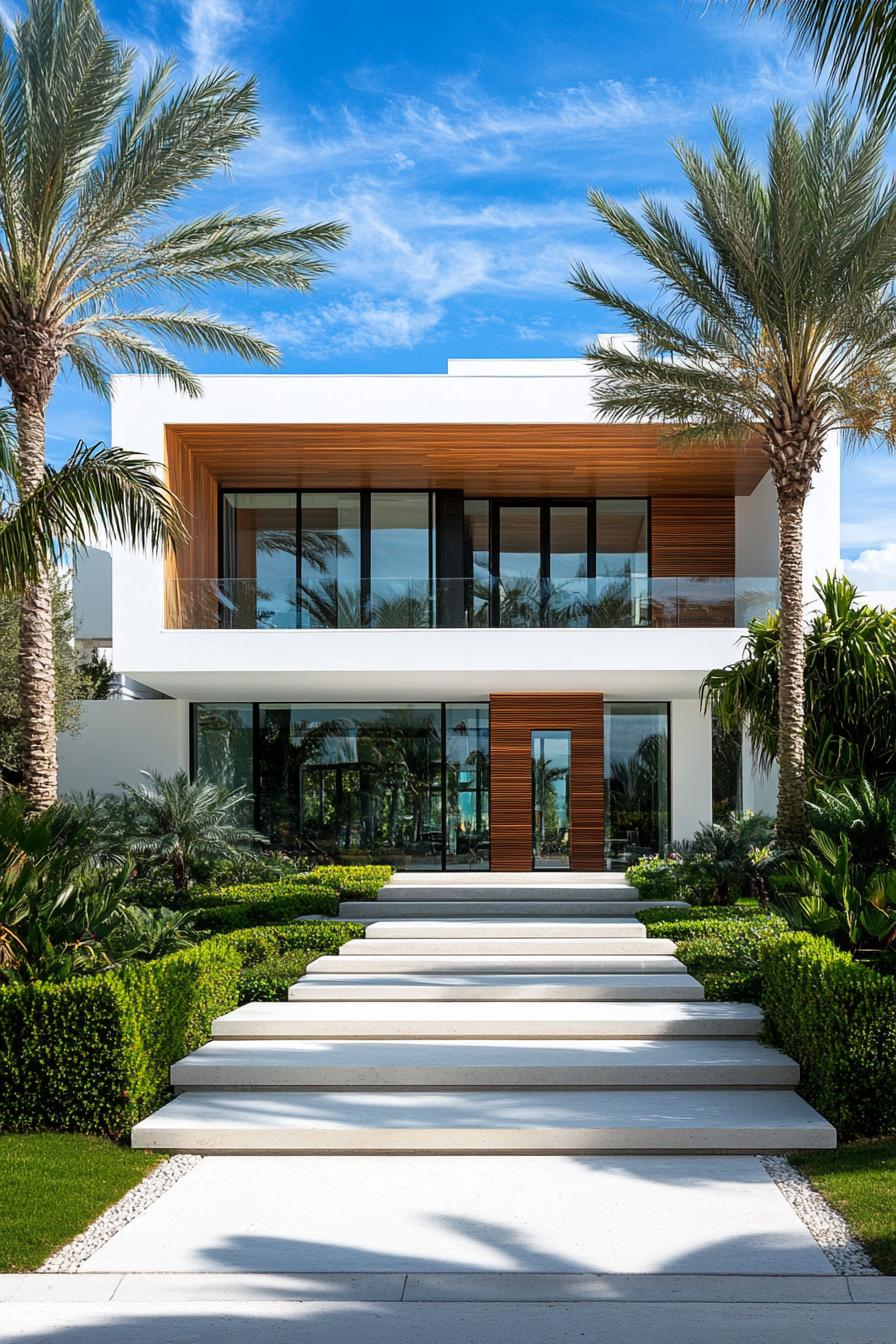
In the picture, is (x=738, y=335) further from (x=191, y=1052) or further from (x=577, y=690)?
(x=191, y=1052)

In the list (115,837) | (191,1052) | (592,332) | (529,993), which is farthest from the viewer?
(592,332)

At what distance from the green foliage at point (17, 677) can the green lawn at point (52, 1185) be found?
11.6 meters

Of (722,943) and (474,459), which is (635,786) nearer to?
Result: (474,459)

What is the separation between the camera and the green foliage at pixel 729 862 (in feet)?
48.4

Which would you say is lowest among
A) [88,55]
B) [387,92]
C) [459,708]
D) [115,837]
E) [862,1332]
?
[862,1332]

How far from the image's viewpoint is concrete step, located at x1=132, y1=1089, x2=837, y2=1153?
21.9 ft

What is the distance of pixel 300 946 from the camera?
39.2 feet

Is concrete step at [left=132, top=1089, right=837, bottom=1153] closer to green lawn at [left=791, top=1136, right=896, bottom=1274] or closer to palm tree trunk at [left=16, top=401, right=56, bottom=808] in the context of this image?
green lawn at [left=791, top=1136, right=896, bottom=1274]

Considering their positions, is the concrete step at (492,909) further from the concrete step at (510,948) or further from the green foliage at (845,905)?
the green foliage at (845,905)

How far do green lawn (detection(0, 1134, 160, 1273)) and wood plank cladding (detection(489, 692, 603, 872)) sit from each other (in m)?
14.0

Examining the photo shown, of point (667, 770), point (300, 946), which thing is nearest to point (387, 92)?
point (300, 946)

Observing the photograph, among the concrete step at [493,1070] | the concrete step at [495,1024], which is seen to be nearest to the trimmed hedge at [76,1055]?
the concrete step at [493,1070]

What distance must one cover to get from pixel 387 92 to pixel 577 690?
1009 centimetres

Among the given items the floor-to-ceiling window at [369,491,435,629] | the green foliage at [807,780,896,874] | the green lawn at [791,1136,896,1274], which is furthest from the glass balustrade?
the green lawn at [791,1136,896,1274]
